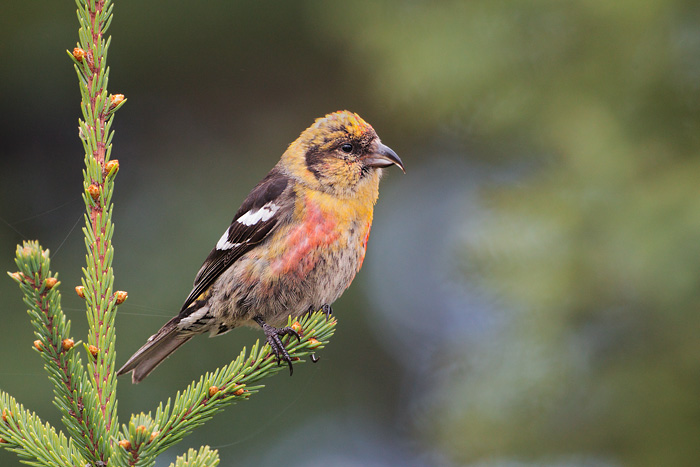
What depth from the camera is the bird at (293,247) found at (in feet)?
9.01

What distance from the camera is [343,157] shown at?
301cm

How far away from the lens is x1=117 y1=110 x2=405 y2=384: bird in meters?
2.75

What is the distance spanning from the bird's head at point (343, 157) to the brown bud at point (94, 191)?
144 cm

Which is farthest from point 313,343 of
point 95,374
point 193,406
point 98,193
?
point 98,193

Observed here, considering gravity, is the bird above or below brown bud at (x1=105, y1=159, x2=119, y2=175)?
above

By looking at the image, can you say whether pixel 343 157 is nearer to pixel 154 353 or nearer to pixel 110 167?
pixel 154 353

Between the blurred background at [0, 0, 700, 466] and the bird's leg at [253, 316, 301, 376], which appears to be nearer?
the bird's leg at [253, 316, 301, 376]

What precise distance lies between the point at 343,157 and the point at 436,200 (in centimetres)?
181

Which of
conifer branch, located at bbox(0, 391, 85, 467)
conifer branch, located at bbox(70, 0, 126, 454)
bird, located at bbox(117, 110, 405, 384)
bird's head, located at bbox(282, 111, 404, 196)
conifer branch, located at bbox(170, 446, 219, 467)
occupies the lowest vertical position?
conifer branch, located at bbox(0, 391, 85, 467)

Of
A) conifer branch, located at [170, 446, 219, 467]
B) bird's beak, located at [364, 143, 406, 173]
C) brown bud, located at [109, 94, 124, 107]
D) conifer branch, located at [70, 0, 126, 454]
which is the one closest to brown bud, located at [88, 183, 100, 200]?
conifer branch, located at [70, 0, 126, 454]

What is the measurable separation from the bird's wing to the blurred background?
55 centimetres

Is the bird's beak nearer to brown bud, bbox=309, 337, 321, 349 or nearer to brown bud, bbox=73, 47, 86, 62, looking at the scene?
brown bud, bbox=309, 337, 321, 349

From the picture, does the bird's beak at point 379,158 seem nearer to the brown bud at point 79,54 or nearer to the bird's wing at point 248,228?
the bird's wing at point 248,228

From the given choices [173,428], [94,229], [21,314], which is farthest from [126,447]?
[21,314]
